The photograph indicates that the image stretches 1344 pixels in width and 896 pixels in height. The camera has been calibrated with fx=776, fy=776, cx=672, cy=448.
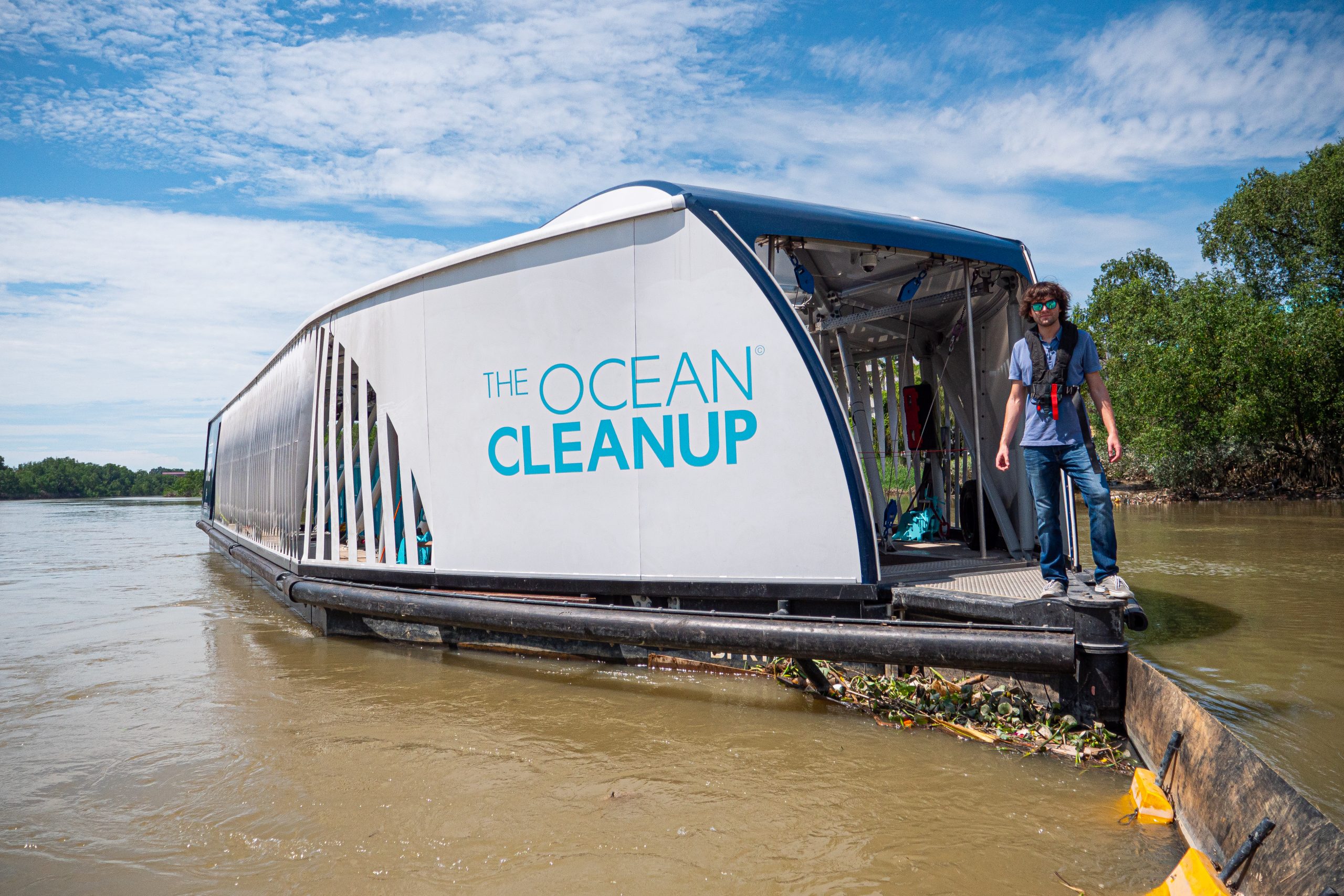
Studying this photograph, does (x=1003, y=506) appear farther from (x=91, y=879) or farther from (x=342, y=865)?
(x=91, y=879)

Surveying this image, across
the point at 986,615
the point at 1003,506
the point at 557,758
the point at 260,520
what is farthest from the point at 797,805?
the point at 260,520

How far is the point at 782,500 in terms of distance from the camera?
15.7ft

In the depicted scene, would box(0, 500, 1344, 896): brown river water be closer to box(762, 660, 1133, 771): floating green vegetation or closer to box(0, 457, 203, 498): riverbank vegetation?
box(762, 660, 1133, 771): floating green vegetation

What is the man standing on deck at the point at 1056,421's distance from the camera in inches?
163

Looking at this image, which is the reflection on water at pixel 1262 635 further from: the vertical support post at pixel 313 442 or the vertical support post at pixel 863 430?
the vertical support post at pixel 313 442

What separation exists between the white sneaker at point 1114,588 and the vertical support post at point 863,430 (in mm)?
3016

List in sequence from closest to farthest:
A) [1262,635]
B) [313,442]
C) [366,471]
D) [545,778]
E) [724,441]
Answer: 1. [545,778]
2. [724,441]
3. [1262,635]
4. [366,471]
5. [313,442]

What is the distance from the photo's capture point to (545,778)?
3652 mm

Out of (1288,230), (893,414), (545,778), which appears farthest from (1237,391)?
(545,778)

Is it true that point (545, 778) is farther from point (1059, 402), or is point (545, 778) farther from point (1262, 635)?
point (1262, 635)

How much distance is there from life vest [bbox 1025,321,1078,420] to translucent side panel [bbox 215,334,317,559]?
21.8 ft

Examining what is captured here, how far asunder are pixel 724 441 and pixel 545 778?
2232mm

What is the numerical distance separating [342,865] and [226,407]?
15.7 meters

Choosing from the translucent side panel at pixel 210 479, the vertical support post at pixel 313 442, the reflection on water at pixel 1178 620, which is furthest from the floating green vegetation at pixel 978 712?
the translucent side panel at pixel 210 479
